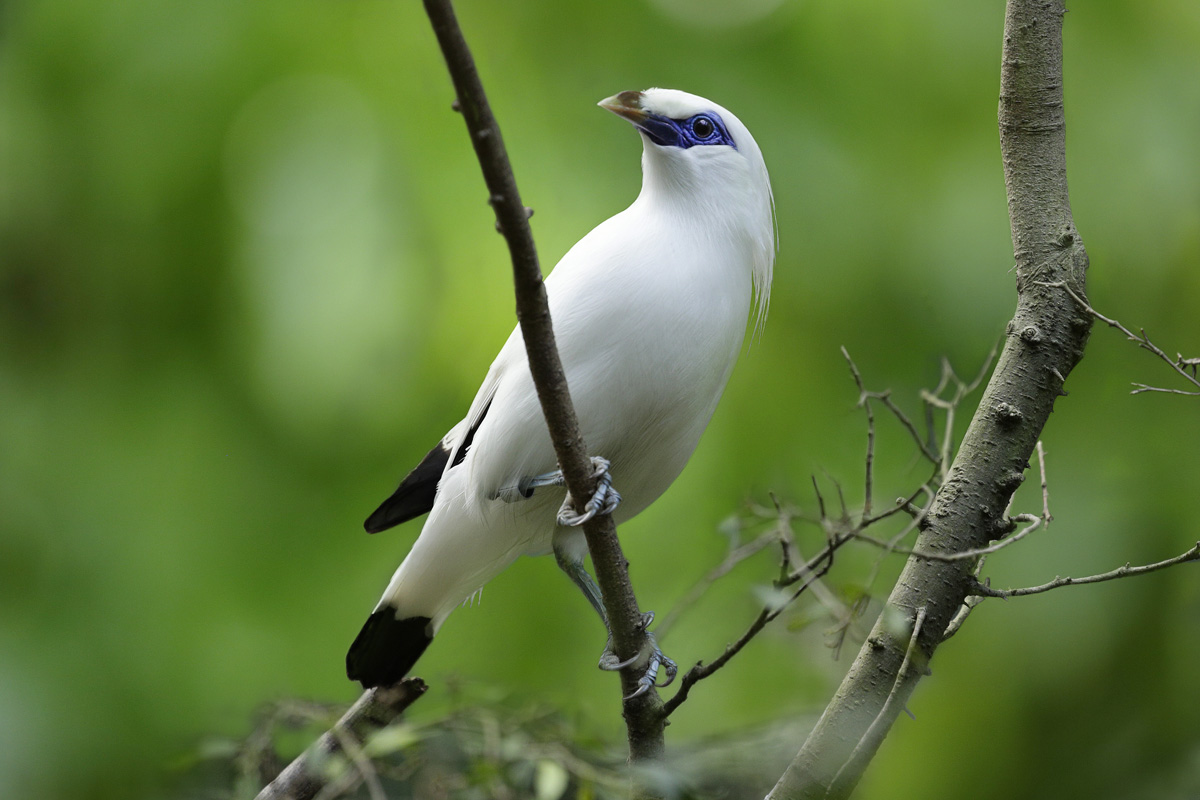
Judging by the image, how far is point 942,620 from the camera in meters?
1.46

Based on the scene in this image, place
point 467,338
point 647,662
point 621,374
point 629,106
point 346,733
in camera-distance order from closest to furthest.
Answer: point 346,733 < point 647,662 < point 621,374 < point 629,106 < point 467,338

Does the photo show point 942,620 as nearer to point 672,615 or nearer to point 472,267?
point 672,615

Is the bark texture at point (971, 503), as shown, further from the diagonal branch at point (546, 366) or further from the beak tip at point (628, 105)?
the beak tip at point (628, 105)

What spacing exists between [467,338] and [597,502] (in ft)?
5.37

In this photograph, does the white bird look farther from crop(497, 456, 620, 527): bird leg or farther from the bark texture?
the bark texture

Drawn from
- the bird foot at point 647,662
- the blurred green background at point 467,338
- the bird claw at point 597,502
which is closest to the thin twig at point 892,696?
the bird foot at point 647,662

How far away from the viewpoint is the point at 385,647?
2.17 m

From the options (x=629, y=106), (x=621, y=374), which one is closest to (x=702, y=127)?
(x=629, y=106)

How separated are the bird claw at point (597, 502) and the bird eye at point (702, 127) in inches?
30.6

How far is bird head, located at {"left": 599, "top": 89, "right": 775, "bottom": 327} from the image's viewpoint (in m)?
1.87

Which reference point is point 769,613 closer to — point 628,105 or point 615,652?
point 615,652

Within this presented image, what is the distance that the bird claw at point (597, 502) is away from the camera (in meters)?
1.45

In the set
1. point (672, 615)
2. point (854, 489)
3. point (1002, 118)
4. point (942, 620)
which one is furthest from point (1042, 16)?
point (854, 489)

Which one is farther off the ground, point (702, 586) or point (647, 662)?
point (702, 586)
